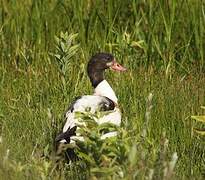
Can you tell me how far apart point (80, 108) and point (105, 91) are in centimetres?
82

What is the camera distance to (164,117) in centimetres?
610

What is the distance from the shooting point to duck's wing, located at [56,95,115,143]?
537cm

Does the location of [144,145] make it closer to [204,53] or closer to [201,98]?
[201,98]

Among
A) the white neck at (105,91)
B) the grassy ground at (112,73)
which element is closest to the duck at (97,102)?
the white neck at (105,91)

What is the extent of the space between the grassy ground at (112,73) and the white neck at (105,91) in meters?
0.15

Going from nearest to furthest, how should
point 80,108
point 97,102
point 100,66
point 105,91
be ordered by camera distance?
point 80,108 < point 97,102 < point 105,91 < point 100,66

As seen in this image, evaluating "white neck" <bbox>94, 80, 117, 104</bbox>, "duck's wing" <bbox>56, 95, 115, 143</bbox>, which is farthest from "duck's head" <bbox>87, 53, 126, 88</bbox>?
"duck's wing" <bbox>56, 95, 115, 143</bbox>

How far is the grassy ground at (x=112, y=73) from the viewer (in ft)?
19.1

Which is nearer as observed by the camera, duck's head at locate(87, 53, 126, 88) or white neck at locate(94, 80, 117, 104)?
white neck at locate(94, 80, 117, 104)

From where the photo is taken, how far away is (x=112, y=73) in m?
7.20

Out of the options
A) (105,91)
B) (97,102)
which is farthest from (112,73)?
(97,102)

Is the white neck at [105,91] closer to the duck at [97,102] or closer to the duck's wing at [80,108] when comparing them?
the duck at [97,102]

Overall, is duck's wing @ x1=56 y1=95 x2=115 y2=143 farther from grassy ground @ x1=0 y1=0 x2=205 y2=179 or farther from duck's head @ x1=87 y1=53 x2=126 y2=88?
duck's head @ x1=87 y1=53 x2=126 y2=88

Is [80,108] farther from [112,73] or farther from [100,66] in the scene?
[112,73]
